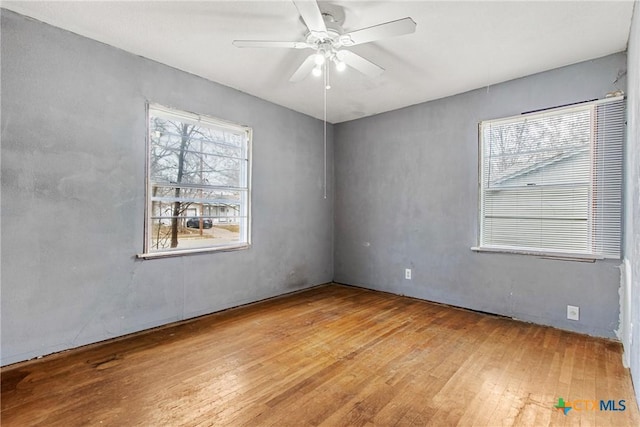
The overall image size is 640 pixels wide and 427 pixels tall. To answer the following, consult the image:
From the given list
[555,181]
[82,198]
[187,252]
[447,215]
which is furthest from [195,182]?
[555,181]

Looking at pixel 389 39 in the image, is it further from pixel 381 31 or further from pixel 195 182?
pixel 195 182

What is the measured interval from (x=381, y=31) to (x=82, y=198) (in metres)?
2.69

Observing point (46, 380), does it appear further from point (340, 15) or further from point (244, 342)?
point (340, 15)

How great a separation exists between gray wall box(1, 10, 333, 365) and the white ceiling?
0.73ft

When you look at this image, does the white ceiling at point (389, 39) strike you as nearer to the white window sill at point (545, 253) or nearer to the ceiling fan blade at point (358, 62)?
the ceiling fan blade at point (358, 62)

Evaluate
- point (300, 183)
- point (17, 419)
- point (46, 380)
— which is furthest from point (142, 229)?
point (300, 183)

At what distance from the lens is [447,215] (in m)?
3.82

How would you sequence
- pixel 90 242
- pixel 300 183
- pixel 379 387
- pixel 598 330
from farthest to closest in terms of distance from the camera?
pixel 300 183
pixel 598 330
pixel 90 242
pixel 379 387

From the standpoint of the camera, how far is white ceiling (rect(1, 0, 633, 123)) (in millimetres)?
2182

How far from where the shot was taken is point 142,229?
115 inches

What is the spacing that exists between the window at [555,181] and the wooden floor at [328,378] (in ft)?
3.04

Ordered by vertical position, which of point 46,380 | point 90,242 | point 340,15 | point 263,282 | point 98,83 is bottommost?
point 46,380

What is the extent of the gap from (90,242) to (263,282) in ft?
6.41

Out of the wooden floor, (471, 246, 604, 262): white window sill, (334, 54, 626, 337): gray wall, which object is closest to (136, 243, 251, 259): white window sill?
the wooden floor
